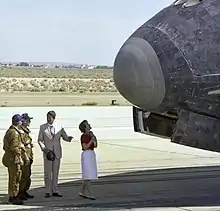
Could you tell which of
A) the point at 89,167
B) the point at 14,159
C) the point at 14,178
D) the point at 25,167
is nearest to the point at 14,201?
the point at 14,178

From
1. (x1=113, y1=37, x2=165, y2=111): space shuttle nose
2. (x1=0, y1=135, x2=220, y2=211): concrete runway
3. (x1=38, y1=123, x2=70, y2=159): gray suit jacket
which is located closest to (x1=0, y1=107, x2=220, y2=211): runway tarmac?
(x1=0, y1=135, x2=220, y2=211): concrete runway

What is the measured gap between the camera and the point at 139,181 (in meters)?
16.4

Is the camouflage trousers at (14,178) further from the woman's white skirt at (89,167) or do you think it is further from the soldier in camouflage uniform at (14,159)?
the woman's white skirt at (89,167)

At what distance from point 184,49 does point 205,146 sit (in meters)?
1.64

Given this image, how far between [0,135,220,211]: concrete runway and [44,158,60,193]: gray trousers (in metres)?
0.27

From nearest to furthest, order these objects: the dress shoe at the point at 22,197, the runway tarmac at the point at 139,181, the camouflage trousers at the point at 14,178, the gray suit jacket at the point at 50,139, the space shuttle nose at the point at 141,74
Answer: the space shuttle nose at the point at 141,74
the runway tarmac at the point at 139,181
the camouflage trousers at the point at 14,178
the dress shoe at the point at 22,197
the gray suit jacket at the point at 50,139

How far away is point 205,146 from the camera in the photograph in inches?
448

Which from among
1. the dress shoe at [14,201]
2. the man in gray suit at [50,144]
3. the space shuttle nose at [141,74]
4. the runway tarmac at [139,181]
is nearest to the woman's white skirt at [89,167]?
the runway tarmac at [139,181]

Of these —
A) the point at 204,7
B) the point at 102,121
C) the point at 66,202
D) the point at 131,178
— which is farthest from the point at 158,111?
the point at 102,121

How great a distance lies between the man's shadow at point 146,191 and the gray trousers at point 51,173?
0.91ft

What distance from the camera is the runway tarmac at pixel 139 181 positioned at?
1300 cm

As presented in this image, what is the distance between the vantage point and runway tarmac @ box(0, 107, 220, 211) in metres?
13.0

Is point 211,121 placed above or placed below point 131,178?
above

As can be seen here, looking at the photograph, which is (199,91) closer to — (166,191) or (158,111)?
(158,111)
